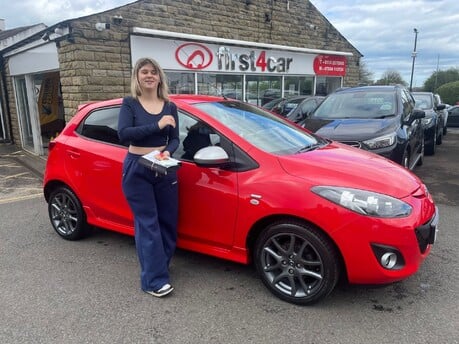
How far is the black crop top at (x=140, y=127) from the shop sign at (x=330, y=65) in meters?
12.6

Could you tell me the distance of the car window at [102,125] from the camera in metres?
3.67

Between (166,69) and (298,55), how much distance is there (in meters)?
5.91

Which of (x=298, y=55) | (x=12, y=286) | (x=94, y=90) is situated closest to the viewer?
(x=12, y=286)

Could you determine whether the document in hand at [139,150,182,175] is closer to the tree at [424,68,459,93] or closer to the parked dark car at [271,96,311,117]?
the parked dark car at [271,96,311,117]

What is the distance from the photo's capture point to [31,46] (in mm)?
9047


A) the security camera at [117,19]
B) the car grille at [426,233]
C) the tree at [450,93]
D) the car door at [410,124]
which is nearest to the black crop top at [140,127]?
the car grille at [426,233]

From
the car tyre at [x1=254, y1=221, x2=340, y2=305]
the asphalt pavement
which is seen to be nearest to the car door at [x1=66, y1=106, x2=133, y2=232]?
the car tyre at [x1=254, y1=221, x2=340, y2=305]

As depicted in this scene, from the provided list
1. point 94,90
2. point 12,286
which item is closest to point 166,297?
point 12,286

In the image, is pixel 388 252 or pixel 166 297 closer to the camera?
pixel 388 252

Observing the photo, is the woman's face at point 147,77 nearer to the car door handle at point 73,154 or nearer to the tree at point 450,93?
the car door handle at point 73,154

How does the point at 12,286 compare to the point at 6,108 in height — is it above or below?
below

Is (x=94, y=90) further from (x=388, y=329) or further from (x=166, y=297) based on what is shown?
(x=388, y=329)

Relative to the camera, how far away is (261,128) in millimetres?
3404

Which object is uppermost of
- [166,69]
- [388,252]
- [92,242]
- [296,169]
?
[166,69]
